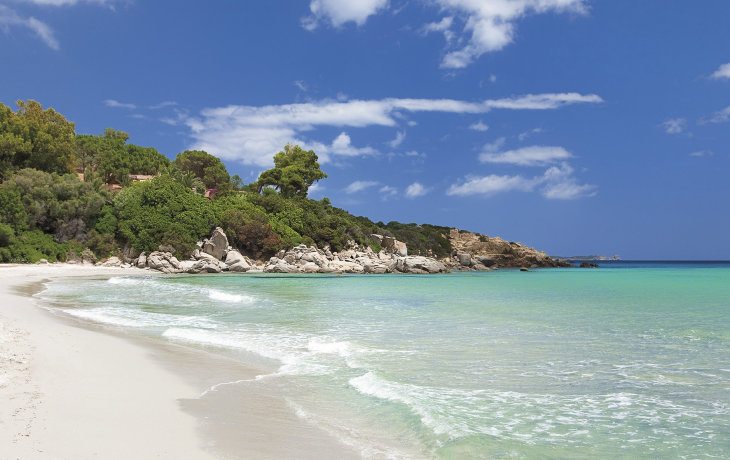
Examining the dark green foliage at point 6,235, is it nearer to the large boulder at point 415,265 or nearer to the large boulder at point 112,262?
the large boulder at point 112,262

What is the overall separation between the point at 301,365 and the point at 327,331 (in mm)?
3913

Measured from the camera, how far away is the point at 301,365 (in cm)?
932

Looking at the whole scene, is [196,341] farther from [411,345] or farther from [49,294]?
[49,294]

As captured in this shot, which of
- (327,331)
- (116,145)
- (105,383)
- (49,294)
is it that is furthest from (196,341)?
(116,145)

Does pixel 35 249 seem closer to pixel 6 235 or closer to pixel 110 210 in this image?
pixel 6 235

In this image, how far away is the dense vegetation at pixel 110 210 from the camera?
46438mm

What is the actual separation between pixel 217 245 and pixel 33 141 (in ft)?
72.7

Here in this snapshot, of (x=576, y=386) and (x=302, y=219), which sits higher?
(x=302, y=219)

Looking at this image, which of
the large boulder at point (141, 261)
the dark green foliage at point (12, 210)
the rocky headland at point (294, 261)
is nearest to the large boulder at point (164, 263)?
the rocky headland at point (294, 261)

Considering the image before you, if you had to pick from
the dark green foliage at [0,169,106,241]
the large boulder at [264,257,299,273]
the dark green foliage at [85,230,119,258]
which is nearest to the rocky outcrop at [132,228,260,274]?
the large boulder at [264,257,299,273]

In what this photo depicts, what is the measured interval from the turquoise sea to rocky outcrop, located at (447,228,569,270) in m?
61.6

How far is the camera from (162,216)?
173 feet

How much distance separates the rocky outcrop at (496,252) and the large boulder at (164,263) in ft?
137

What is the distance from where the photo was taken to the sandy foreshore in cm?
483
